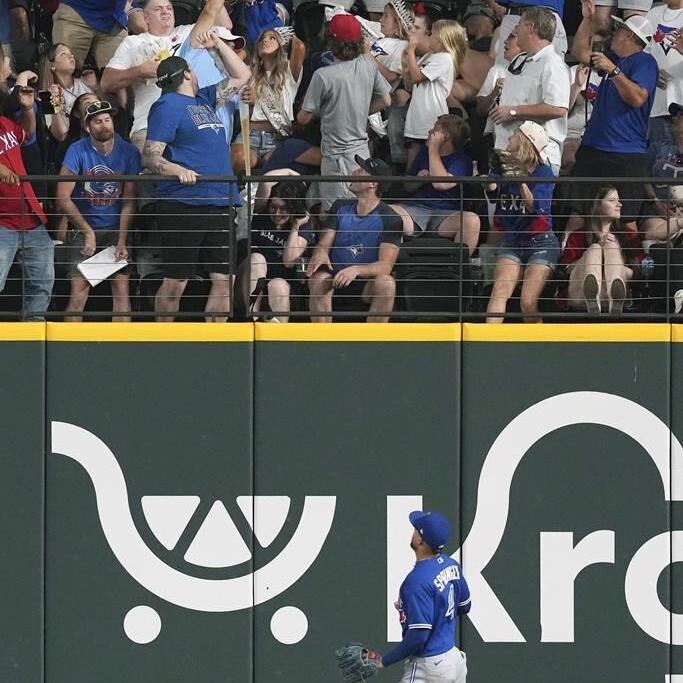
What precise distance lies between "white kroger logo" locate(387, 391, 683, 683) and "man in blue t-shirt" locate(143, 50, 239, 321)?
1.84 m

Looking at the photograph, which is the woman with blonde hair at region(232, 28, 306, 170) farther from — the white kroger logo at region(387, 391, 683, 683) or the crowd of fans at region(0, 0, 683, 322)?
the white kroger logo at region(387, 391, 683, 683)

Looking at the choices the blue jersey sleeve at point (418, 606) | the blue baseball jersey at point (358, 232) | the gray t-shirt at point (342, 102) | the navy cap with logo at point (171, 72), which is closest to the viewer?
the blue jersey sleeve at point (418, 606)

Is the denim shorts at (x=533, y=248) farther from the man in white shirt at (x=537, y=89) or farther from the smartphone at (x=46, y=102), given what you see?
the smartphone at (x=46, y=102)

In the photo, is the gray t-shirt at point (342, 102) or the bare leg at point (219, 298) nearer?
the bare leg at point (219, 298)

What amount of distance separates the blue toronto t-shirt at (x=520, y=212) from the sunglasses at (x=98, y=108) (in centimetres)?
254

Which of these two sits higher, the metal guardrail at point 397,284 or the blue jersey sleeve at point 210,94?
the blue jersey sleeve at point 210,94

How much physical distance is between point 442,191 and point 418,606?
3040 mm

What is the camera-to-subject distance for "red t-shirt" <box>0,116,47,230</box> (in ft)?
33.8

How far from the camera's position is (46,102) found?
37.8 feet

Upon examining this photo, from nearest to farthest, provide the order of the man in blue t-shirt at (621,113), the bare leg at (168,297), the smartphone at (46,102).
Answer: the bare leg at (168,297), the man in blue t-shirt at (621,113), the smartphone at (46,102)

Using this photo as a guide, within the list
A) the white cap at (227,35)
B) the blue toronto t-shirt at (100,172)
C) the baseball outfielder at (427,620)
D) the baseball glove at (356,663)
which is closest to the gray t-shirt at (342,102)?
the white cap at (227,35)

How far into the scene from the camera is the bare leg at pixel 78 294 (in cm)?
1046

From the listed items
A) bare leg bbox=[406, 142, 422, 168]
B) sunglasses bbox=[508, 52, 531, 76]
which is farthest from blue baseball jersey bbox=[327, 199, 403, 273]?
sunglasses bbox=[508, 52, 531, 76]

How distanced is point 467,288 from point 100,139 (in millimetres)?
2534
